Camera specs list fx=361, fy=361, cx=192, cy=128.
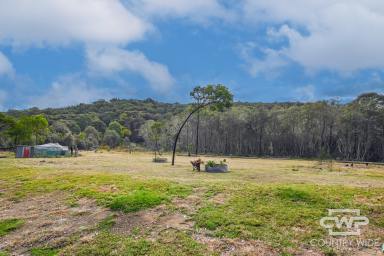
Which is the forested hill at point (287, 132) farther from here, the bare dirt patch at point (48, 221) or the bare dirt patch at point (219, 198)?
the bare dirt patch at point (48, 221)

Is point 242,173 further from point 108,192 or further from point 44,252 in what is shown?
point 44,252

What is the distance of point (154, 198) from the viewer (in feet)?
43.8

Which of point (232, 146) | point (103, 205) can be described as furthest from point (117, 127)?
point (103, 205)

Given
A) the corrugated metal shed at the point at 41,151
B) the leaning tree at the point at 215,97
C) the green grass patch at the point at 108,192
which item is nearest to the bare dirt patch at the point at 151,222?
the green grass patch at the point at 108,192

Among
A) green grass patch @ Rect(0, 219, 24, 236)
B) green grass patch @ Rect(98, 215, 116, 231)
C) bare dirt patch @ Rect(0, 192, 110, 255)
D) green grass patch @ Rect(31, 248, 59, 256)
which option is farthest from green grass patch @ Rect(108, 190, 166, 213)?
green grass patch @ Rect(0, 219, 24, 236)

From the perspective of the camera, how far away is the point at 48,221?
12.3m

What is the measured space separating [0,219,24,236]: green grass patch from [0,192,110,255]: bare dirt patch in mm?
204

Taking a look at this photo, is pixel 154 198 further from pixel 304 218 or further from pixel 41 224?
pixel 304 218

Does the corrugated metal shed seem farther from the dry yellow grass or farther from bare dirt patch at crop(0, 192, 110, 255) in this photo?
bare dirt patch at crop(0, 192, 110, 255)

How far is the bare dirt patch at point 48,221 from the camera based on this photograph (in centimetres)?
1059

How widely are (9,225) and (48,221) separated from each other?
130 cm

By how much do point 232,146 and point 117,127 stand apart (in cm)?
4670

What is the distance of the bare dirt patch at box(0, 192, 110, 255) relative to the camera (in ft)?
34.7

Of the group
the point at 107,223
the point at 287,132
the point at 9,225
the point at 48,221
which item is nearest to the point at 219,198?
the point at 107,223
